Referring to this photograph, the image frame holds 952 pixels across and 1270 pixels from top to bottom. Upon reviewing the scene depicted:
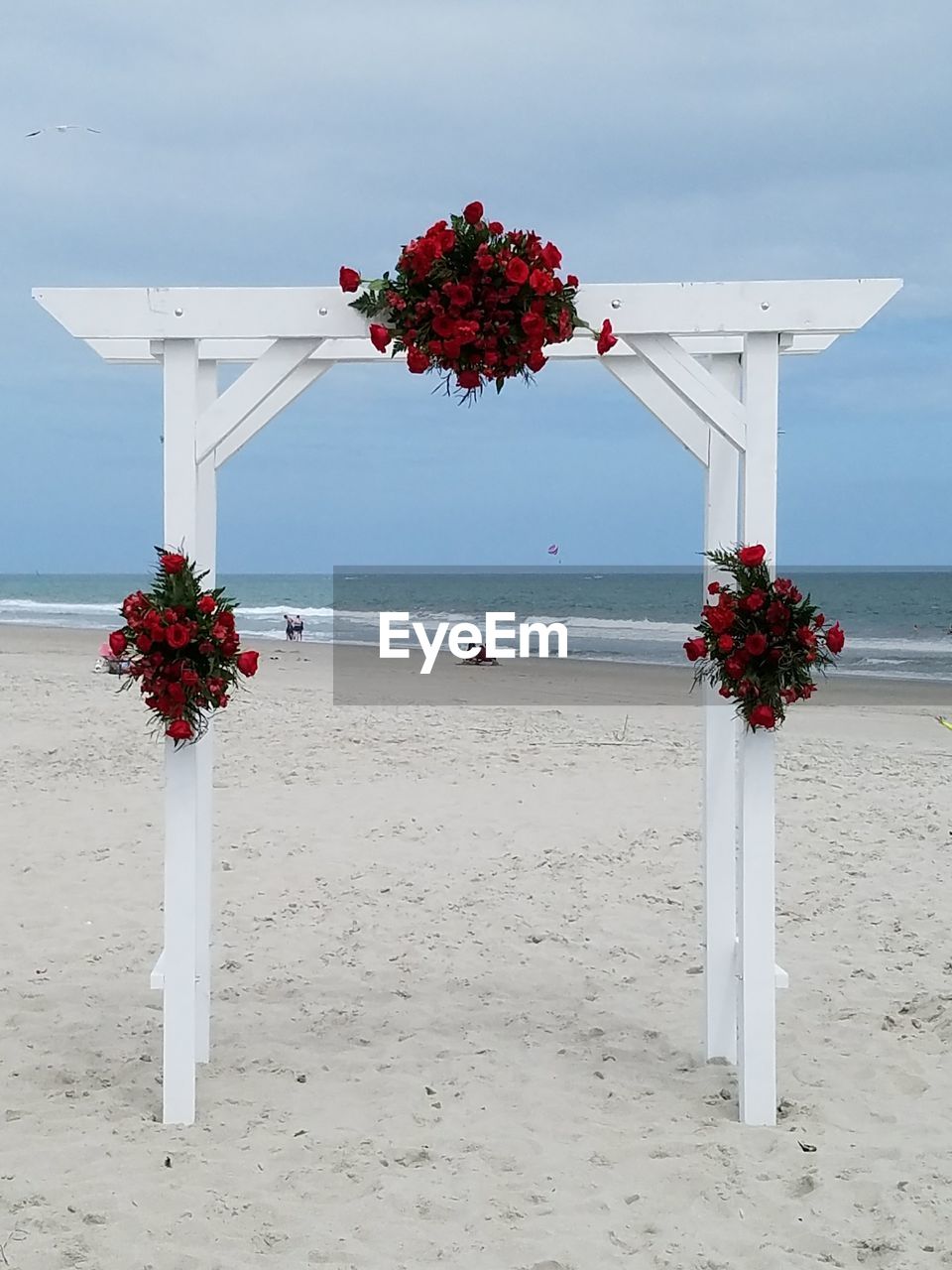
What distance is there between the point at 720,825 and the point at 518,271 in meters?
1.72

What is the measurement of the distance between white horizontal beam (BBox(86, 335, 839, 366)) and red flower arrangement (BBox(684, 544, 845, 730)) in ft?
2.65

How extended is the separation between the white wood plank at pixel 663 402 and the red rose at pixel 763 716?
2.79 ft

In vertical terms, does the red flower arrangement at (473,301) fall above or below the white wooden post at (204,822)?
above

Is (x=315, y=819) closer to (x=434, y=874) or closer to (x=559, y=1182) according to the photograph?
(x=434, y=874)

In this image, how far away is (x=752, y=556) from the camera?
337 centimetres

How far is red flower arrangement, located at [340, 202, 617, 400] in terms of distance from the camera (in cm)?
326

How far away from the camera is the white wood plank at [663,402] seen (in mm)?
3635

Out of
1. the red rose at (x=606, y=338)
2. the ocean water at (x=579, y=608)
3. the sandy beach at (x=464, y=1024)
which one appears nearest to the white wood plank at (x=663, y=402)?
the red rose at (x=606, y=338)

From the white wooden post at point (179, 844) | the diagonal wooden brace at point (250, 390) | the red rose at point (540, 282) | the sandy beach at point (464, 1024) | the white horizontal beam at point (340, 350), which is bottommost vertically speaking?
the sandy beach at point (464, 1024)

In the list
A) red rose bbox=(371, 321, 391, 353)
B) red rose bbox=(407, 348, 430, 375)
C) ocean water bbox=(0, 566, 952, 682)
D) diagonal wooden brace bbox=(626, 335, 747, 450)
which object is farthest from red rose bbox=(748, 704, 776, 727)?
ocean water bbox=(0, 566, 952, 682)

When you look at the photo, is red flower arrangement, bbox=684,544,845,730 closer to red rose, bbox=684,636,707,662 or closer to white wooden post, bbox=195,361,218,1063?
red rose, bbox=684,636,707,662

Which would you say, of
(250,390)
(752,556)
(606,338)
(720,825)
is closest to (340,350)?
(250,390)

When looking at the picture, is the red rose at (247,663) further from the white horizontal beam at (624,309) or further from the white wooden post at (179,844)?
the white horizontal beam at (624,309)

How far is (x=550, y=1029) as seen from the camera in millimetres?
4121
